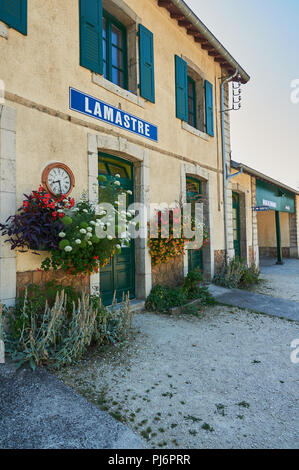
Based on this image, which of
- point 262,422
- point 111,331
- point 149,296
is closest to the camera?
point 262,422

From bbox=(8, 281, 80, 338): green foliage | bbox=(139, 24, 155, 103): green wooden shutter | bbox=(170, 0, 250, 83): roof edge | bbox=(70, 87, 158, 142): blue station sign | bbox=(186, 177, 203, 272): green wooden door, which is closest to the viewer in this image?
bbox=(8, 281, 80, 338): green foliage

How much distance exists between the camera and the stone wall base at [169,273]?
5637 millimetres

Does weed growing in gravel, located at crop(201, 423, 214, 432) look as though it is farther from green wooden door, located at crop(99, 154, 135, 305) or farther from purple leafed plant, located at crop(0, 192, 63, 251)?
green wooden door, located at crop(99, 154, 135, 305)

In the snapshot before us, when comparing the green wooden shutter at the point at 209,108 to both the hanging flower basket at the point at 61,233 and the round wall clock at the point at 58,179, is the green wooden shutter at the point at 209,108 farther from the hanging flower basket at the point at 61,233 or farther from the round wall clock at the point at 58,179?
the hanging flower basket at the point at 61,233

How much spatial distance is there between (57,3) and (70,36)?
41 centimetres

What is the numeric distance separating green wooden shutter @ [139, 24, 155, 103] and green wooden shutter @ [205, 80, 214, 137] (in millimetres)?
2247

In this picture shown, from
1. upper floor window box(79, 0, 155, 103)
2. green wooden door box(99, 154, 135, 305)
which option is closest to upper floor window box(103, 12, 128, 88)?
upper floor window box(79, 0, 155, 103)

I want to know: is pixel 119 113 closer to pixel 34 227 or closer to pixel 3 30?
pixel 3 30

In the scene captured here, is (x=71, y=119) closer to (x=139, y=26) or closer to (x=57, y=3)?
(x=57, y=3)

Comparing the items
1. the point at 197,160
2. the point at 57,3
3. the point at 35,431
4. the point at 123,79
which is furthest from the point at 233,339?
the point at 57,3

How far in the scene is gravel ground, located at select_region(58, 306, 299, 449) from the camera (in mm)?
2158

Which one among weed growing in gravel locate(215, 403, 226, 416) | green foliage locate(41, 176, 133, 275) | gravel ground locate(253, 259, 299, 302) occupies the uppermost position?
green foliage locate(41, 176, 133, 275)

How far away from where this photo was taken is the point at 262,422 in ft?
7.50

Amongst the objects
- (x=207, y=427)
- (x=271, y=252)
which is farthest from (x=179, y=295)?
(x=271, y=252)
